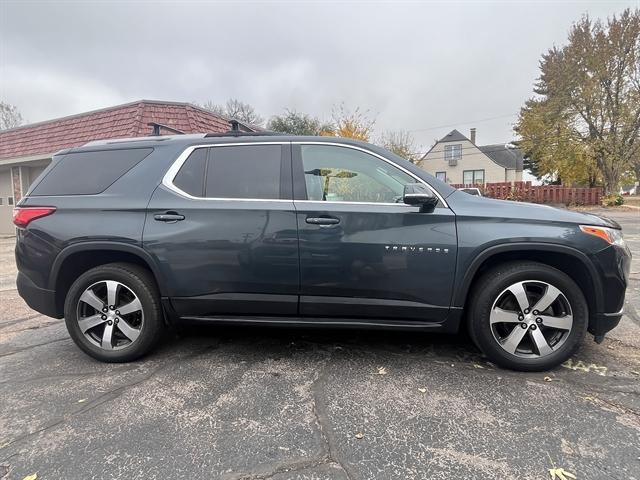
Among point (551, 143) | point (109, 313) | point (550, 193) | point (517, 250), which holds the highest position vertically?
point (551, 143)

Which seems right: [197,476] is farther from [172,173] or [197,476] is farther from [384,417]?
[172,173]

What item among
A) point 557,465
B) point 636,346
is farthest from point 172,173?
point 636,346

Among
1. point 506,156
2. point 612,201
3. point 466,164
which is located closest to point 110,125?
point 612,201

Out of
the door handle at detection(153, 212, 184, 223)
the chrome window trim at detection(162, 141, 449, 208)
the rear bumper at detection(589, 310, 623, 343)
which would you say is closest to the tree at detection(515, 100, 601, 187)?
the rear bumper at detection(589, 310, 623, 343)

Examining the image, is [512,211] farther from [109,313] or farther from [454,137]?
[454,137]

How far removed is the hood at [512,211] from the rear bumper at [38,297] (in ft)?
10.9

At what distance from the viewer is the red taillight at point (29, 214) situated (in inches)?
126

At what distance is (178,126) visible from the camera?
32.8 ft

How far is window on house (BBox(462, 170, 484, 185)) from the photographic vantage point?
4138 cm

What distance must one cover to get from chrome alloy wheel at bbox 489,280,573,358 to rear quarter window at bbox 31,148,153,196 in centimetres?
310

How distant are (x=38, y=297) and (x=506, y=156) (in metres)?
48.0

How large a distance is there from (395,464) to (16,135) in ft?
53.8

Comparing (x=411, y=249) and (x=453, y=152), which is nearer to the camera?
(x=411, y=249)

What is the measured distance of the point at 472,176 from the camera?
41.8 m
